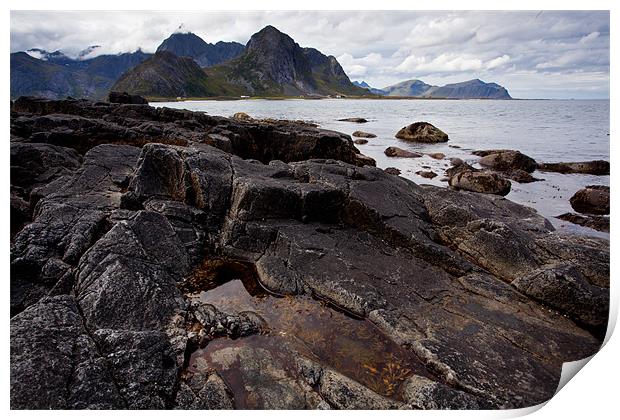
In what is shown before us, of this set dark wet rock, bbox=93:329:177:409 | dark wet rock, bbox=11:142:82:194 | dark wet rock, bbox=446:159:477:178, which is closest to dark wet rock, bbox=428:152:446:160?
dark wet rock, bbox=446:159:477:178

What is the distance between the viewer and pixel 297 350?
27.3ft

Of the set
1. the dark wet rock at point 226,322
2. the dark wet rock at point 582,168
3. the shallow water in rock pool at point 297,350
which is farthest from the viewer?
the dark wet rock at point 582,168

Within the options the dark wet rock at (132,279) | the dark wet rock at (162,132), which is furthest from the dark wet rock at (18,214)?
the dark wet rock at (162,132)

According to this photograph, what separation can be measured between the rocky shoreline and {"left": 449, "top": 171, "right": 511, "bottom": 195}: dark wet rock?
33.0 ft

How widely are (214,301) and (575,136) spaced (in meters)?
73.2

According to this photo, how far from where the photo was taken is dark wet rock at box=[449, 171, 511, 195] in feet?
89.1

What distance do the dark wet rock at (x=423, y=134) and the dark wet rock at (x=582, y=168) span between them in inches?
877

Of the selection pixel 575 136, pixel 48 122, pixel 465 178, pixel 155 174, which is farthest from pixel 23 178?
pixel 575 136

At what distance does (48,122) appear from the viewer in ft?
83.0

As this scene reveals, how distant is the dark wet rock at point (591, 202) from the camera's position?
21641 mm

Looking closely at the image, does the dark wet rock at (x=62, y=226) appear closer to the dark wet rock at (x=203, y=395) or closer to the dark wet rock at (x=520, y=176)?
the dark wet rock at (x=203, y=395)

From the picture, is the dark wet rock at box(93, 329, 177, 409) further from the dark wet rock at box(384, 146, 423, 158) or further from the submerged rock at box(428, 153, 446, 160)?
the submerged rock at box(428, 153, 446, 160)

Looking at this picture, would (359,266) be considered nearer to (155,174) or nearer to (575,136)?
(155,174)

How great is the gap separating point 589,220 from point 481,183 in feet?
28.9
